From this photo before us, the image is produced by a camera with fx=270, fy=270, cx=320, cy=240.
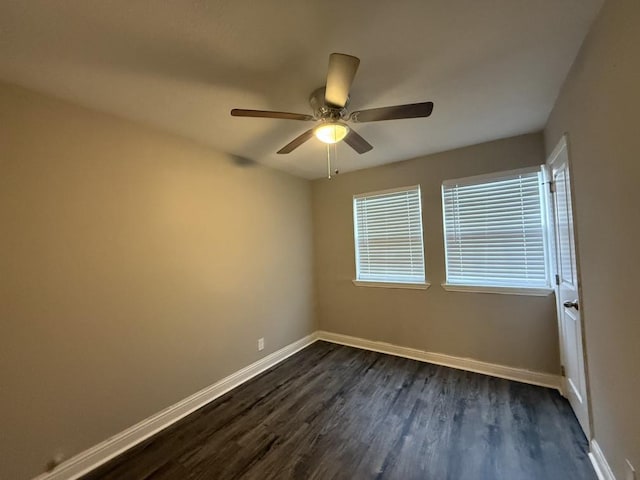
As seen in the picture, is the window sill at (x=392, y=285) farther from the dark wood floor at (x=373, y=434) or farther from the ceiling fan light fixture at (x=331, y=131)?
the ceiling fan light fixture at (x=331, y=131)

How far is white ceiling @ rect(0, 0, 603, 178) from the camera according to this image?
121 cm

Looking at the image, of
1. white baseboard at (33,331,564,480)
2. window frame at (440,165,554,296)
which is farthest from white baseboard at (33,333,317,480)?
window frame at (440,165,554,296)

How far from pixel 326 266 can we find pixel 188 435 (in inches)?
98.4

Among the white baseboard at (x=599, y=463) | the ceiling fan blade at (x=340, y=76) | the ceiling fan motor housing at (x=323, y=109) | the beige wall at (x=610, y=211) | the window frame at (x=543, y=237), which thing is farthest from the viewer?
the window frame at (x=543, y=237)

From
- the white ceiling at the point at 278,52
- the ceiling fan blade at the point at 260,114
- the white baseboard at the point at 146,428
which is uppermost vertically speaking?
the white ceiling at the point at 278,52

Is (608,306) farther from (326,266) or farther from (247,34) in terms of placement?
(326,266)

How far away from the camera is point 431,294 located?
3176 millimetres

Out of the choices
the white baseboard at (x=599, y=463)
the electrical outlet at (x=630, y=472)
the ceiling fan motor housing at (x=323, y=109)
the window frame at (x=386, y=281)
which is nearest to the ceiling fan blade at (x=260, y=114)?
the ceiling fan motor housing at (x=323, y=109)

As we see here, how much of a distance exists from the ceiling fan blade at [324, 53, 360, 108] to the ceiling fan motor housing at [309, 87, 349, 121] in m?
0.07

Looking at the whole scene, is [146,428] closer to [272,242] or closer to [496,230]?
[272,242]

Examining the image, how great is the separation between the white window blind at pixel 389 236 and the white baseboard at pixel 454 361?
33.4 inches

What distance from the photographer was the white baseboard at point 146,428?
1.72m

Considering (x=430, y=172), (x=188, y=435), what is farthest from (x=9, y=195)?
(x=430, y=172)

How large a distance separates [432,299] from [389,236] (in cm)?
92
